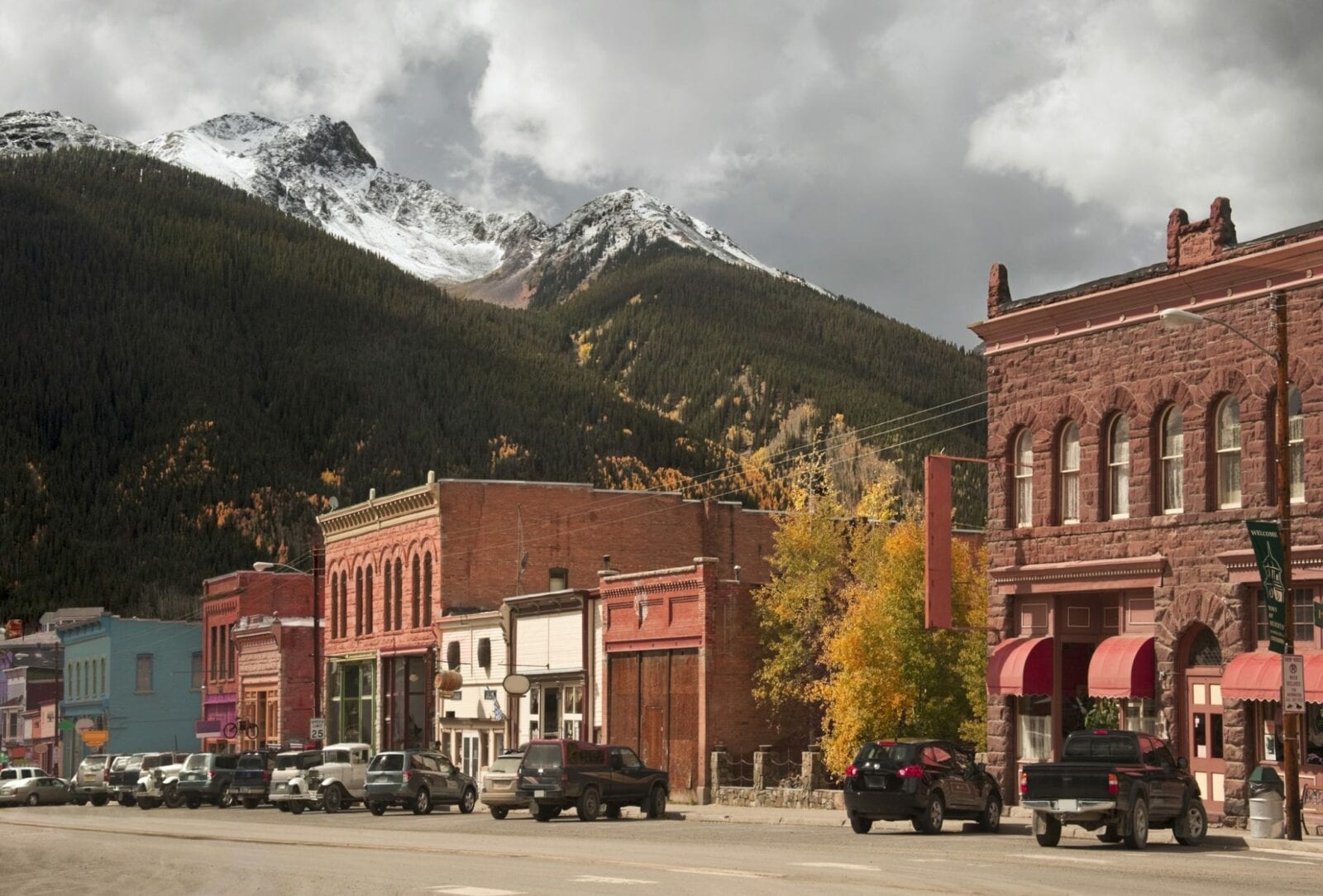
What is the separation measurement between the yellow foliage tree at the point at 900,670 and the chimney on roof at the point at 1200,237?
14812mm

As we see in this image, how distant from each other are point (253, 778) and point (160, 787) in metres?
5.09

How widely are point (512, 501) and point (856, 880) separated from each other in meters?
44.9

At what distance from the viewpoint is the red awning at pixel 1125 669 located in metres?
37.9

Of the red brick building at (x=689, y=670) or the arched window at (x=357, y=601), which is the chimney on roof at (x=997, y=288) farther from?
the arched window at (x=357, y=601)

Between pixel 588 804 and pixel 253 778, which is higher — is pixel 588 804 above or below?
above

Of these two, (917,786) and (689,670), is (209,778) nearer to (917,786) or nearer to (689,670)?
(689,670)

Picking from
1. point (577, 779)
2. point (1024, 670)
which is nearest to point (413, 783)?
point (577, 779)

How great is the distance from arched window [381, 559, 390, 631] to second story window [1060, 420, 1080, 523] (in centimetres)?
3613

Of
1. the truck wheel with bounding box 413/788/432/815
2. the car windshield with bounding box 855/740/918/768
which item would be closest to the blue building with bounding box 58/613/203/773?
the truck wheel with bounding box 413/788/432/815

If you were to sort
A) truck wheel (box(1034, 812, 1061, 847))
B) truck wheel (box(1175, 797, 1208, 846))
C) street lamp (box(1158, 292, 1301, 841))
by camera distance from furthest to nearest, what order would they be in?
1. street lamp (box(1158, 292, 1301, 841))
2. truck wheel (box(1175, 797, 1208, 846))
3. truck wheel (box(1034, 812, 1061, 847))

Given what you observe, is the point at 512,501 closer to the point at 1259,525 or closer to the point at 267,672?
the point at 267,672

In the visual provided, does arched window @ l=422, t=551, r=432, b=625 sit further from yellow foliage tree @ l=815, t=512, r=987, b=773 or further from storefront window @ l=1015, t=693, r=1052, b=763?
storefront window @ l=1015, t=693, r=1052, b=763

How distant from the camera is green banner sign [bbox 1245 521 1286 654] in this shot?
32156 millimetres

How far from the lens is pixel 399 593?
2798 inches
